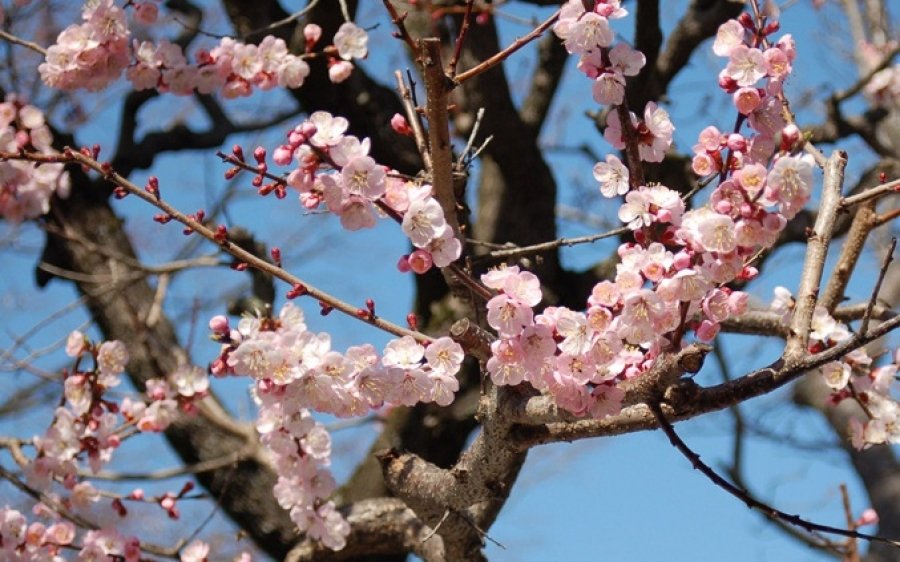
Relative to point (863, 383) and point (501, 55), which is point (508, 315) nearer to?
point (501, 55)

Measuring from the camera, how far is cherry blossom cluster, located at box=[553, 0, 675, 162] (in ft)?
6.30

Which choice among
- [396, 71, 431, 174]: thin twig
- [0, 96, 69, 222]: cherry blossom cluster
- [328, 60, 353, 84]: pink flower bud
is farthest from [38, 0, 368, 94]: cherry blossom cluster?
[396, 71, 431, 174]: thin twig

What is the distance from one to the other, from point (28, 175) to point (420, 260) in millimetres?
2708

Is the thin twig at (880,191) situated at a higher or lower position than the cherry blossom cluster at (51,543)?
higher

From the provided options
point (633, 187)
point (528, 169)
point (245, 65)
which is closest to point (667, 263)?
point (633, 187)

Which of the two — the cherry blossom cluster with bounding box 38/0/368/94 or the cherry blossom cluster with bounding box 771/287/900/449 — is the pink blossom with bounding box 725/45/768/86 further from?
the cherry blossom cluster with bounding box 38/0/368/94

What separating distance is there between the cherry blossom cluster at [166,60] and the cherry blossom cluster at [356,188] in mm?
1442

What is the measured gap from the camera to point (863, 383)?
2.62 m

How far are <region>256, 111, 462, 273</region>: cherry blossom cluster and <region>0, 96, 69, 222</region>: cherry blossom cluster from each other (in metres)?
2.04

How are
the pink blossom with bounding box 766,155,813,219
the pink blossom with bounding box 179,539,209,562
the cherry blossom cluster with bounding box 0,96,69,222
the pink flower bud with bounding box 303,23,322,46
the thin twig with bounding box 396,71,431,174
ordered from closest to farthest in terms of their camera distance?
the pink blossom with bounding box 766,155,813,219
the thin twig with bounding box 396,71,431,174
the pink blossom with bounding box 179,539,209,562
the pink flower bud with bounding box 303,23,322,46
the cherry blossom cluster with bounding box 0,96,69,222

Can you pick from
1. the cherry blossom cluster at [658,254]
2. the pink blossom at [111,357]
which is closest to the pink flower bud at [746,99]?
the cherry blossom cluster at [658,254]

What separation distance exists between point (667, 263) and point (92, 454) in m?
2.22

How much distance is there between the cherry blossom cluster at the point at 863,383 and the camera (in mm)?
2492

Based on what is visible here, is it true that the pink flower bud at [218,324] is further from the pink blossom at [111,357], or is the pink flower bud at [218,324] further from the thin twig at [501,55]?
the pink blossom at [111,357]
